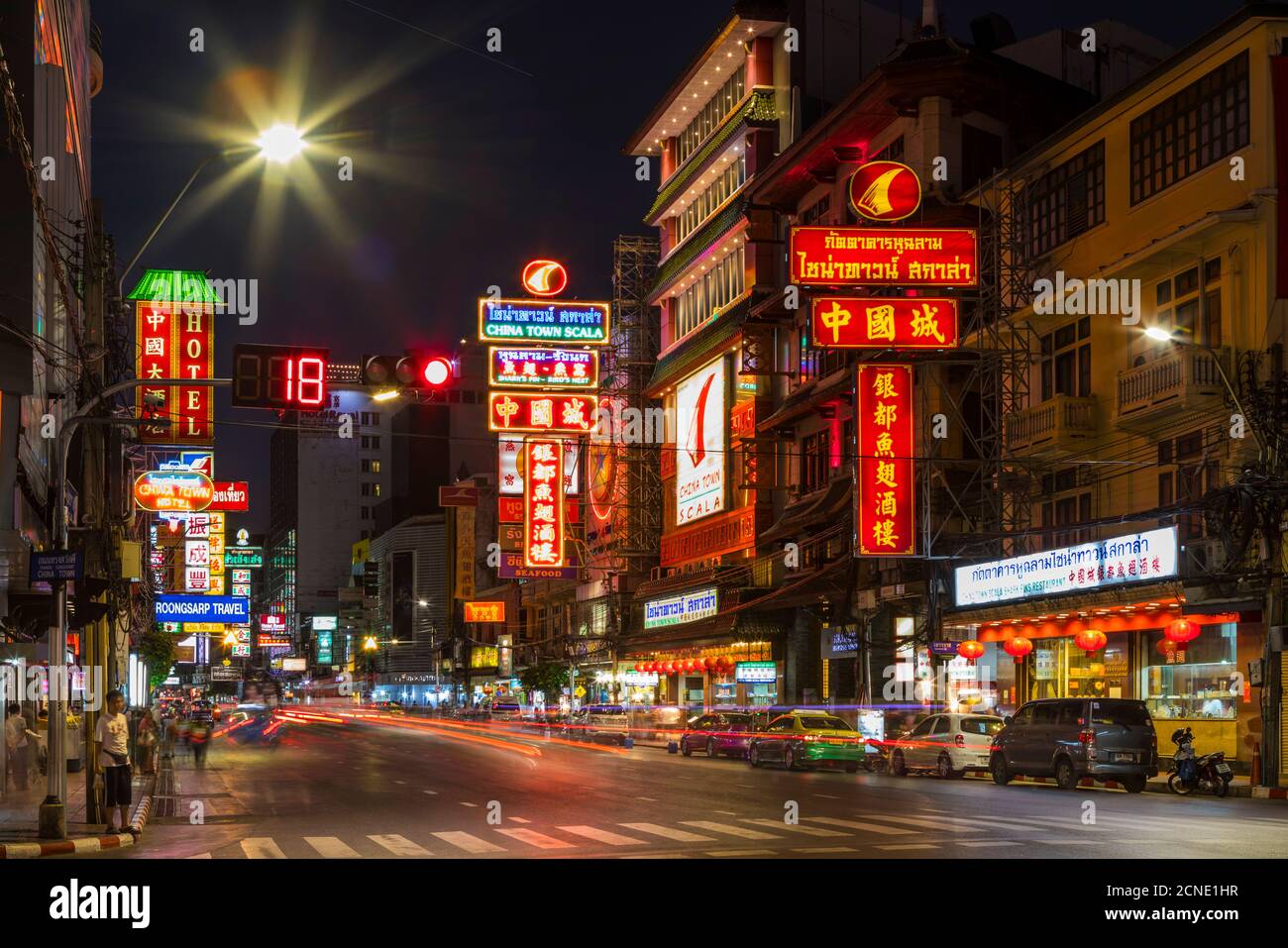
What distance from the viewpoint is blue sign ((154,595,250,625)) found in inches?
1874

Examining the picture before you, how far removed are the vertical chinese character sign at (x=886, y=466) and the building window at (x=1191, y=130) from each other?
29.8 feet

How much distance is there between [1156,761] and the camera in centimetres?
3139

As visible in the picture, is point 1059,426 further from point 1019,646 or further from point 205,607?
point 205,607

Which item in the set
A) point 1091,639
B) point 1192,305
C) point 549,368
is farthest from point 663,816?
point 549,368

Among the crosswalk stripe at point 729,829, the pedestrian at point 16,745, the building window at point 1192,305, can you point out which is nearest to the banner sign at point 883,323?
the building window at point 1192,305

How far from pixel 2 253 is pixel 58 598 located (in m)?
11.8

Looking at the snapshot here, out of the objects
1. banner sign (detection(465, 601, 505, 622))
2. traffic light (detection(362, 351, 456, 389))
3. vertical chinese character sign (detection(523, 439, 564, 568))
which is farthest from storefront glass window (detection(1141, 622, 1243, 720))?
banner sign (detection(465, 601, 505, 622))

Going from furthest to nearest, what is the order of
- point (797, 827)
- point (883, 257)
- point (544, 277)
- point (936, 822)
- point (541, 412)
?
point (544, 277) < point (541, 412) < point (883, 257) < point (936, 822) < point (797, 827)

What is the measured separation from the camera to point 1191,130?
36469mm

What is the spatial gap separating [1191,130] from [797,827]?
22.4 meters

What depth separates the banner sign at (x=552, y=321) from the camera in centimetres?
5431

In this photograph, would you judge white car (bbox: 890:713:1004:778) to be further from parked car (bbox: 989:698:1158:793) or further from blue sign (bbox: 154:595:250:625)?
blue sign (bbox: 154:595:250:625)

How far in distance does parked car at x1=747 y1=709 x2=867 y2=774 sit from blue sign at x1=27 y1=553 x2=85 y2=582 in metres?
23.1

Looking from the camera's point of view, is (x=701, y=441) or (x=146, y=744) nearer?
(x=146, y=744)
